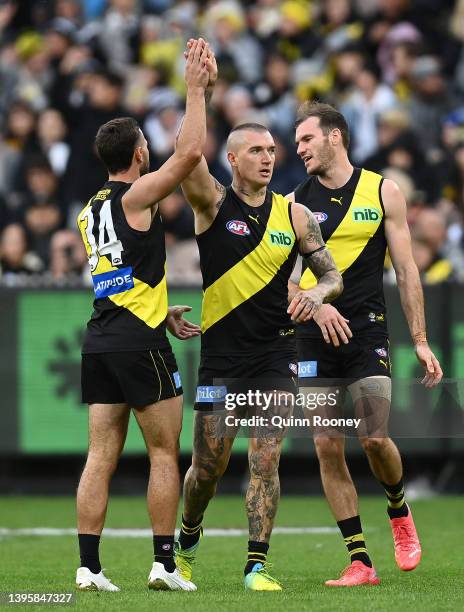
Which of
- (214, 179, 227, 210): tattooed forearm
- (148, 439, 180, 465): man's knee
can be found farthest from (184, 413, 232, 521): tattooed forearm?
(214, 179, 227, 210): tattooed forearm

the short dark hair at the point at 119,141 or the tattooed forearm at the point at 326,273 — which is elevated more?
the short dark hair at the point at 119,141

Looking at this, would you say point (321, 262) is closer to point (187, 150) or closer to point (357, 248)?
point (357, 248)

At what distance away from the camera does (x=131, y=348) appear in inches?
295

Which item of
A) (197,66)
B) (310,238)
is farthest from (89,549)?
(197,66)

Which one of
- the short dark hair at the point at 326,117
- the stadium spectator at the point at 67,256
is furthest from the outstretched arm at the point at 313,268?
the stadium spectator at the point at 67,256

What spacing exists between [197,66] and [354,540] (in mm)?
2924

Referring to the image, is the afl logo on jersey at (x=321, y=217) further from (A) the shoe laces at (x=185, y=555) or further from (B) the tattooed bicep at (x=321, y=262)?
(A) the shoe laces at (x=185, y=555)

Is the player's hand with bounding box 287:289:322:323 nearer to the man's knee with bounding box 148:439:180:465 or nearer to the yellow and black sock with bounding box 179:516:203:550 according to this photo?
the man's knee with bounding box 148:439:180:465

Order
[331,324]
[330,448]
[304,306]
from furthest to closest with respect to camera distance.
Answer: [330,448], [331,324], [304,306]

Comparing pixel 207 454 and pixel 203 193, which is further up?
pixel 203 193

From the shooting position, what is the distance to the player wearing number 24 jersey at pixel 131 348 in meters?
7.45

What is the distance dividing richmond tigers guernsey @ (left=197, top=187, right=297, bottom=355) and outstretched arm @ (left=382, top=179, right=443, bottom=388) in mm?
789

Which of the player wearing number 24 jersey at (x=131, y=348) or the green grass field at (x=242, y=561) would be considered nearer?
the green grass field at (x=242, y=561)

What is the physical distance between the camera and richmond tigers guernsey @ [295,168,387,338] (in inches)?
333
